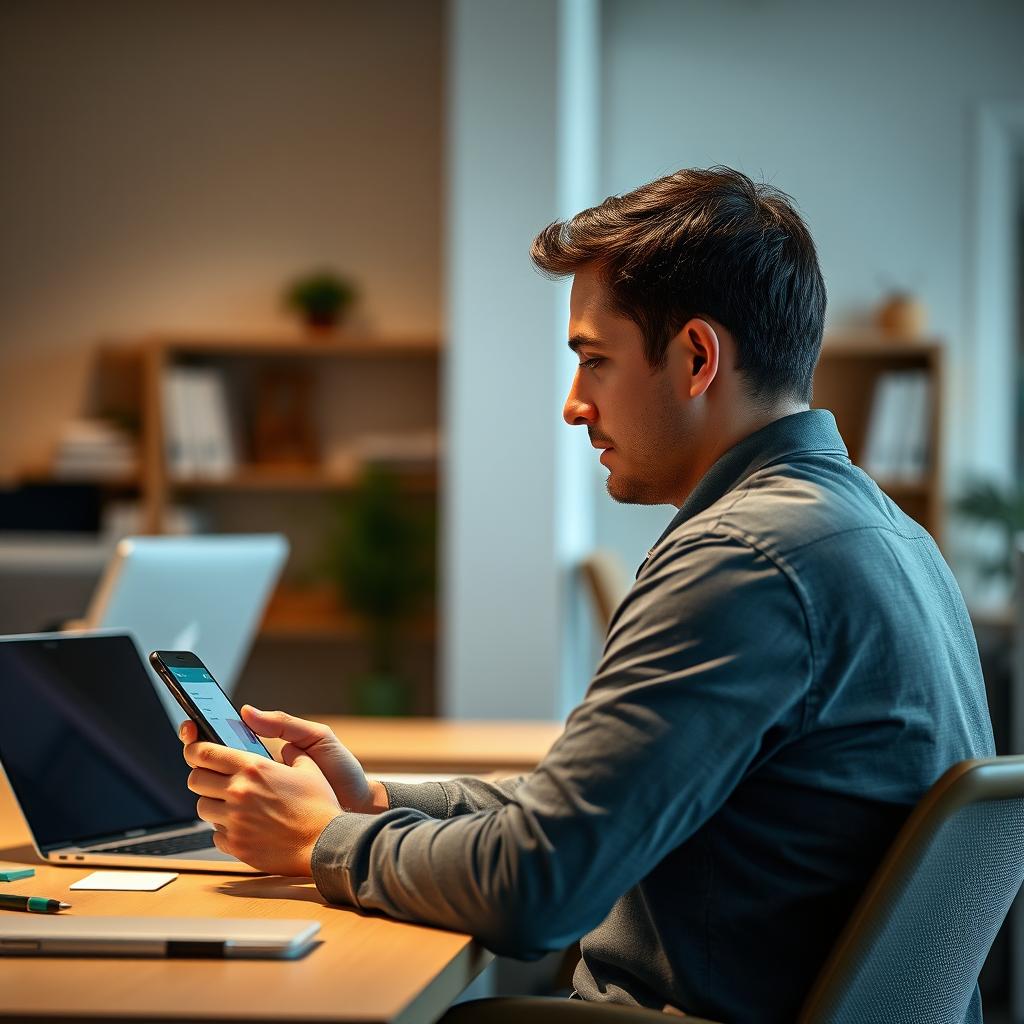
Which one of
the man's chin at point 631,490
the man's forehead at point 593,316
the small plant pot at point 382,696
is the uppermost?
the man's forehead at point 593,316

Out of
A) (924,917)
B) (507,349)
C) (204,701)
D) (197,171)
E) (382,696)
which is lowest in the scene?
(382,696)

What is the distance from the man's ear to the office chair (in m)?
0.42

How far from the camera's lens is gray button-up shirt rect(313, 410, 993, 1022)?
1.05 meters

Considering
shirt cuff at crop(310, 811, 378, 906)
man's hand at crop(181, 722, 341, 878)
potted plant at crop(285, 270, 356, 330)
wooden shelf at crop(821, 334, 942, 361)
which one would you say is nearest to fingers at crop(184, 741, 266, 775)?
man's hand at crop(181, 722, 341, 878)

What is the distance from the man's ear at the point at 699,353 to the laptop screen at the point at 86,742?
2.55 ft

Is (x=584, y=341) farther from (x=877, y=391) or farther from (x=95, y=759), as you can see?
(x=877, y=391)

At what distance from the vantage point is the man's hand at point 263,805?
1.27 metres

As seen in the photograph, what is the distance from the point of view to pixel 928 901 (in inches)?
43.3

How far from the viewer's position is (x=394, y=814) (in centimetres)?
122

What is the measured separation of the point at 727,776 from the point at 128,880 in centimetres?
62

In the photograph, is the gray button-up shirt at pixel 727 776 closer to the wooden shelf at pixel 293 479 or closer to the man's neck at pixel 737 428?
the man's neck at pixel 737 428

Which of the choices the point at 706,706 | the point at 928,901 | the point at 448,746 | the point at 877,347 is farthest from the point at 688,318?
the point at 877,347

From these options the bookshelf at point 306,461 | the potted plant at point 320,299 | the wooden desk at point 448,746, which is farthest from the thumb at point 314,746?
the potted plant at point 320,299

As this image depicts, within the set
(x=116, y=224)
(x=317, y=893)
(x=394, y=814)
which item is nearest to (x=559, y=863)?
(x=394, y=814)
